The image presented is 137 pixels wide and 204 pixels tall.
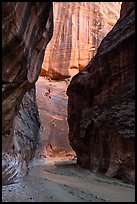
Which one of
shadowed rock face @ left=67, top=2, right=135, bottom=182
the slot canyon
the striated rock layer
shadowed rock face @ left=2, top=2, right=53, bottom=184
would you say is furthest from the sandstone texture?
shadowed rock face @ left=2, top=2, right=53, bottom=184

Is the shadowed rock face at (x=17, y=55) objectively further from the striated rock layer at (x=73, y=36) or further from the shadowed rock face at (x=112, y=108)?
the striated rock layer at (x=73, y=36)

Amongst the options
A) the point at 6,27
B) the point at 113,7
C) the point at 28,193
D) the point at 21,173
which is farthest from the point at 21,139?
the point at 113,7

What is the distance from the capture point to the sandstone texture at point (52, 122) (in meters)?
31.5

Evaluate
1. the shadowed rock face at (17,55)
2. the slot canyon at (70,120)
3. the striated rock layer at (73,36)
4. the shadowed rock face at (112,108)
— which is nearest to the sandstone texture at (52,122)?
the slot canyon at (70,120)

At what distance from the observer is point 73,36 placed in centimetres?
4944

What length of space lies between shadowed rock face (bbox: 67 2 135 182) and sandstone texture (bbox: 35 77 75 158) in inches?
398

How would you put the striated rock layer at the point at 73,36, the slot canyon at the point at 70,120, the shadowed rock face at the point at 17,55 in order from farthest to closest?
the striated rock layer at the point at 73,36
the slot canyon at the point at 70,120
the shadowed rock face at the point at 17,55

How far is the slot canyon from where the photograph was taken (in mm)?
7239

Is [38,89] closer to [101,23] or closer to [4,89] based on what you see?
[101,23]

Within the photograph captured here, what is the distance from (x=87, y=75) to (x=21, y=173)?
11.4m

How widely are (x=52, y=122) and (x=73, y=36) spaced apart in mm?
21094

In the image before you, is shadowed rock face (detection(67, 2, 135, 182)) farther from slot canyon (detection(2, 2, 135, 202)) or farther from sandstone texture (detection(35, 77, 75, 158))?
sandstone texture (detection(35, 77, 75, 158))

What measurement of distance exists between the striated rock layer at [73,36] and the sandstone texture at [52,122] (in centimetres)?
528

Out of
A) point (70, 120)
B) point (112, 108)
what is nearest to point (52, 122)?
point (70, 120)
